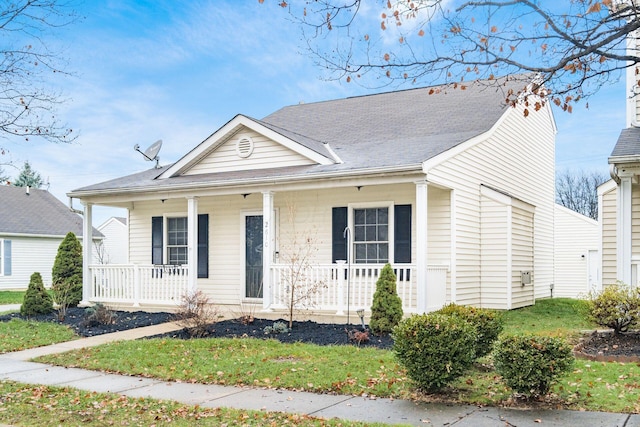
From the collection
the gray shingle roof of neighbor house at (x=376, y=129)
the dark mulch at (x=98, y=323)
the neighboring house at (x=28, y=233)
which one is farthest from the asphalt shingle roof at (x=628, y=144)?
the neighboring house at (x=28, y=233)

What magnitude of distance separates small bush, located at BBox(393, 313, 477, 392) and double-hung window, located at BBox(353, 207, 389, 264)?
666 centimetres

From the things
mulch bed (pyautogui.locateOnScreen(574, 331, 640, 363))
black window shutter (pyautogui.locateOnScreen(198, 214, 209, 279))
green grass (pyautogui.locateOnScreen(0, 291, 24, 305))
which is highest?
black window shutter (pyautogui.locateOnScreen(198, 214, 209, 279))

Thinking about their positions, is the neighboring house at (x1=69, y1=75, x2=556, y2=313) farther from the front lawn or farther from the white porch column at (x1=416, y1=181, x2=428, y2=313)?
the front lawn

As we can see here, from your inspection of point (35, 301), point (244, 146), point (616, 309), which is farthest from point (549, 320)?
point (35, 301)

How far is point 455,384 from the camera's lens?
6879 mm

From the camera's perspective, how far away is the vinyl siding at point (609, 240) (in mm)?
13031

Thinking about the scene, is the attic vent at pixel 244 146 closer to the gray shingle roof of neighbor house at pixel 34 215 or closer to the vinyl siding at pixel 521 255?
the vinyl siding at pixel 521 255

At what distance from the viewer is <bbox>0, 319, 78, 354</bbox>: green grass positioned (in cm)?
1072

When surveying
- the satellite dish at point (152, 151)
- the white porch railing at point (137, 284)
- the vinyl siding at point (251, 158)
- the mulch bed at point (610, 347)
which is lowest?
the mulch bed at point (610, 347)

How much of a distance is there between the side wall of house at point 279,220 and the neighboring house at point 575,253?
1203 centimetres

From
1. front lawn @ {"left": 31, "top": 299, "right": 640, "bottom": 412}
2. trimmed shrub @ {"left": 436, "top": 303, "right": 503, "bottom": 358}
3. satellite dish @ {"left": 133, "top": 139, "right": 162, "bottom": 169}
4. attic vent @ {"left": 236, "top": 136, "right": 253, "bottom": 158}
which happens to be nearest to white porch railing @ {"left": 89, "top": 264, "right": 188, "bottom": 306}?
attic vent @ {"left": 236, "top": 136, "right": 253, "bottom": 158}

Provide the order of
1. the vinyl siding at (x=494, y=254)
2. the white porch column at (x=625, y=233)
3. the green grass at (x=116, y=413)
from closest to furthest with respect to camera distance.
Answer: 1. the green grass at (x=116, y=413)
2. the white porch column at (x=625, y=233)
3. the vinyl siding at (x=494, y=254)

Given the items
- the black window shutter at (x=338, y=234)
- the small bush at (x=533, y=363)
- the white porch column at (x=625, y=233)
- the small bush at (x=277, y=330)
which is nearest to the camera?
the small bush at (x=533, y=363)

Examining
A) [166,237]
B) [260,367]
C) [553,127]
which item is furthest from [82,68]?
[553,127]
